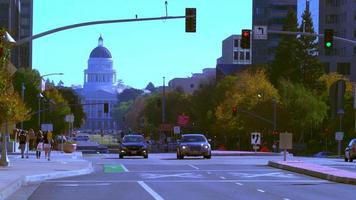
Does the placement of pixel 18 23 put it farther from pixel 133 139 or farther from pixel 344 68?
pixel 133 139

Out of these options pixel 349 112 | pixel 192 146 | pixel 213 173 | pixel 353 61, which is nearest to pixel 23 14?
pixel 353 61

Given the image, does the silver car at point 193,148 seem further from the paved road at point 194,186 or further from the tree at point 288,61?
the tree at point 288,61

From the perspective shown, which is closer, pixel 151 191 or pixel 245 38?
pixel 151 191

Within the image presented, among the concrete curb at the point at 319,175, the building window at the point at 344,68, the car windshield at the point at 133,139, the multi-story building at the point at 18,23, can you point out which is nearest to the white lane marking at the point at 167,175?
the concrete curb at the point at 319,175

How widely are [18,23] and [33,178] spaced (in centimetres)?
11810

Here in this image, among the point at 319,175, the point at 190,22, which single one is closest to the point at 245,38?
the point at 190,22

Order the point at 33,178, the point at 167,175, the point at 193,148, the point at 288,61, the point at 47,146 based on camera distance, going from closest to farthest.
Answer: the point at 33,178
the point at 167,175
the point at 47,146
the point at 193,148
the point at 288,61

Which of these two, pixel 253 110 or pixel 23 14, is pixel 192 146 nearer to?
pixel 253 110

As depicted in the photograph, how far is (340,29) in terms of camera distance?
13200 centimetres

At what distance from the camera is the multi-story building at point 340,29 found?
12950 centimetres

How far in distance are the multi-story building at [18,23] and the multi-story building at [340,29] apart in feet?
167

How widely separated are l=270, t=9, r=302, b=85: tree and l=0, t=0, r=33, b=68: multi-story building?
3759cm

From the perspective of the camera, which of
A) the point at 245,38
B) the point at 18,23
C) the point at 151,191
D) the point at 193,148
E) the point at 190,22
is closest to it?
the point at 151,191

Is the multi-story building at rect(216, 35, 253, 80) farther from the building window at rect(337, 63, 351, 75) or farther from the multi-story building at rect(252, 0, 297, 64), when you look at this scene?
the building window at rect(337, 63, 351, 75)
